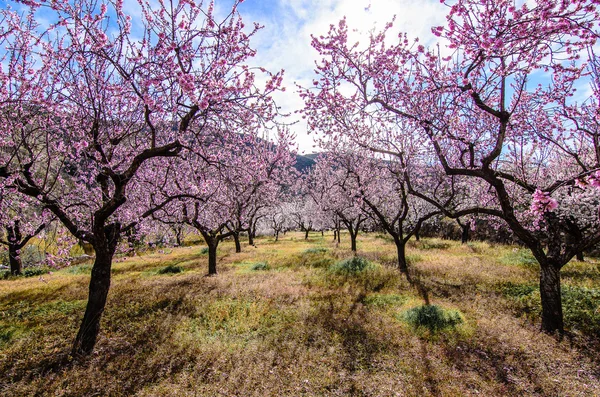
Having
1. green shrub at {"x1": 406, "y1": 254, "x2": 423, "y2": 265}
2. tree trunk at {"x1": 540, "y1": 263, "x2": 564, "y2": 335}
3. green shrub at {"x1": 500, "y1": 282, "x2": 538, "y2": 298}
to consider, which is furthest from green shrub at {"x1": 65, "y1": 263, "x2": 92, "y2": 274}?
tree trunk at {"x1": 540, "y1": 263, "x2": 564, "y2": 335}

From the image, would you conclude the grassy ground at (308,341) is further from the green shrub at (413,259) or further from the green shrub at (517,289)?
the green shrub at (413,259)

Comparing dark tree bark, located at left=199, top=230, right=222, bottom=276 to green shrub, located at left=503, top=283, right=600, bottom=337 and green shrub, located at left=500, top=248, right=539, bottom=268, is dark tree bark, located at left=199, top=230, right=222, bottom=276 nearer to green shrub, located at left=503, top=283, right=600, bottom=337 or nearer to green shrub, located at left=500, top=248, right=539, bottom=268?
green shrub, located at left=503, top=283, right=600, bottom=337

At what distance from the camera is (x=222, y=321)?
1035 centimetres

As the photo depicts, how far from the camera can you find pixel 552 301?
901 cm

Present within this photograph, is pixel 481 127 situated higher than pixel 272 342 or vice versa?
pixel 481 127

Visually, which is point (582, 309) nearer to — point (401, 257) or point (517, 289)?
point (517, 289)

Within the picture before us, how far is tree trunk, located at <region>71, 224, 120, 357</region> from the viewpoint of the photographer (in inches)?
320

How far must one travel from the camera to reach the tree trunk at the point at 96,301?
812 cm

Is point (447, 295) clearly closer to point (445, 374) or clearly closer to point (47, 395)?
point (445, 374)

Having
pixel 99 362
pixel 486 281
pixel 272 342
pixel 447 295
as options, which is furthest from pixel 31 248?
pixel 486 281

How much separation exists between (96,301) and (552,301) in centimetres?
1336

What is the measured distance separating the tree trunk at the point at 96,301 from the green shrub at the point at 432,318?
926 cm

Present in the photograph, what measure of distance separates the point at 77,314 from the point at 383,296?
1221 centimetres

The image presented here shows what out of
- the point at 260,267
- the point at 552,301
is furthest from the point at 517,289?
the point at 260,267
